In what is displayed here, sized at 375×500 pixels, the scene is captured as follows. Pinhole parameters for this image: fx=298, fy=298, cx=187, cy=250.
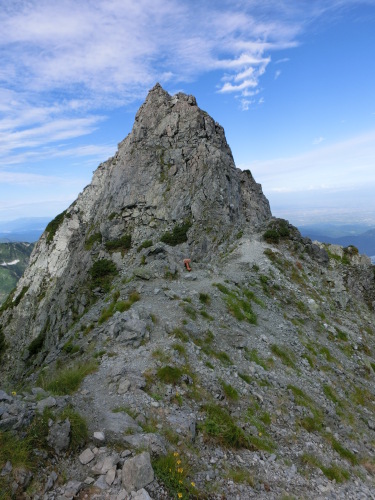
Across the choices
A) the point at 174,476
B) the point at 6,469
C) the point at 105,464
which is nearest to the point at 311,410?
the point at 174,476

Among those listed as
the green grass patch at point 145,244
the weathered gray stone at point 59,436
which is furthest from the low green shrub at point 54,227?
the weathered gray stone at point 59,436

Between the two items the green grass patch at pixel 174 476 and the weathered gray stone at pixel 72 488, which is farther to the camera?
the green grass patch at pixel 174 476

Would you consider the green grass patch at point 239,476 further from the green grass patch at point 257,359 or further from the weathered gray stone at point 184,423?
the green grass patch at point 257,359

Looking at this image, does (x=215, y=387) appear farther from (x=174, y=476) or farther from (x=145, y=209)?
(x=145, y=209)

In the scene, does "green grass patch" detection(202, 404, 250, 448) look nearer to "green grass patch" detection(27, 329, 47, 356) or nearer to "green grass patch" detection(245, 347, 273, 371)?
"green grass patch" detection(245, 347, 273, 371)

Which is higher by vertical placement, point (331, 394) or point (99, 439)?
point (99, 439)

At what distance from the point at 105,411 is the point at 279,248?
1202 inches

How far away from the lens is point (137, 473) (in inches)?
327

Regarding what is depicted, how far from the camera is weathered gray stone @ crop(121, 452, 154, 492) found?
26.6 ft

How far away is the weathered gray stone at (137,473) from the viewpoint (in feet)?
26.6

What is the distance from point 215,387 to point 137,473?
682 centimetres

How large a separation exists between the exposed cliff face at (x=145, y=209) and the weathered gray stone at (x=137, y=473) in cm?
4117

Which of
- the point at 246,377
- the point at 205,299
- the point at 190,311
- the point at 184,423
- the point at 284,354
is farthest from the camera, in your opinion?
the point at 205,299

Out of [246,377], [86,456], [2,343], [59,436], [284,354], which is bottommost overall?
[2,343]
